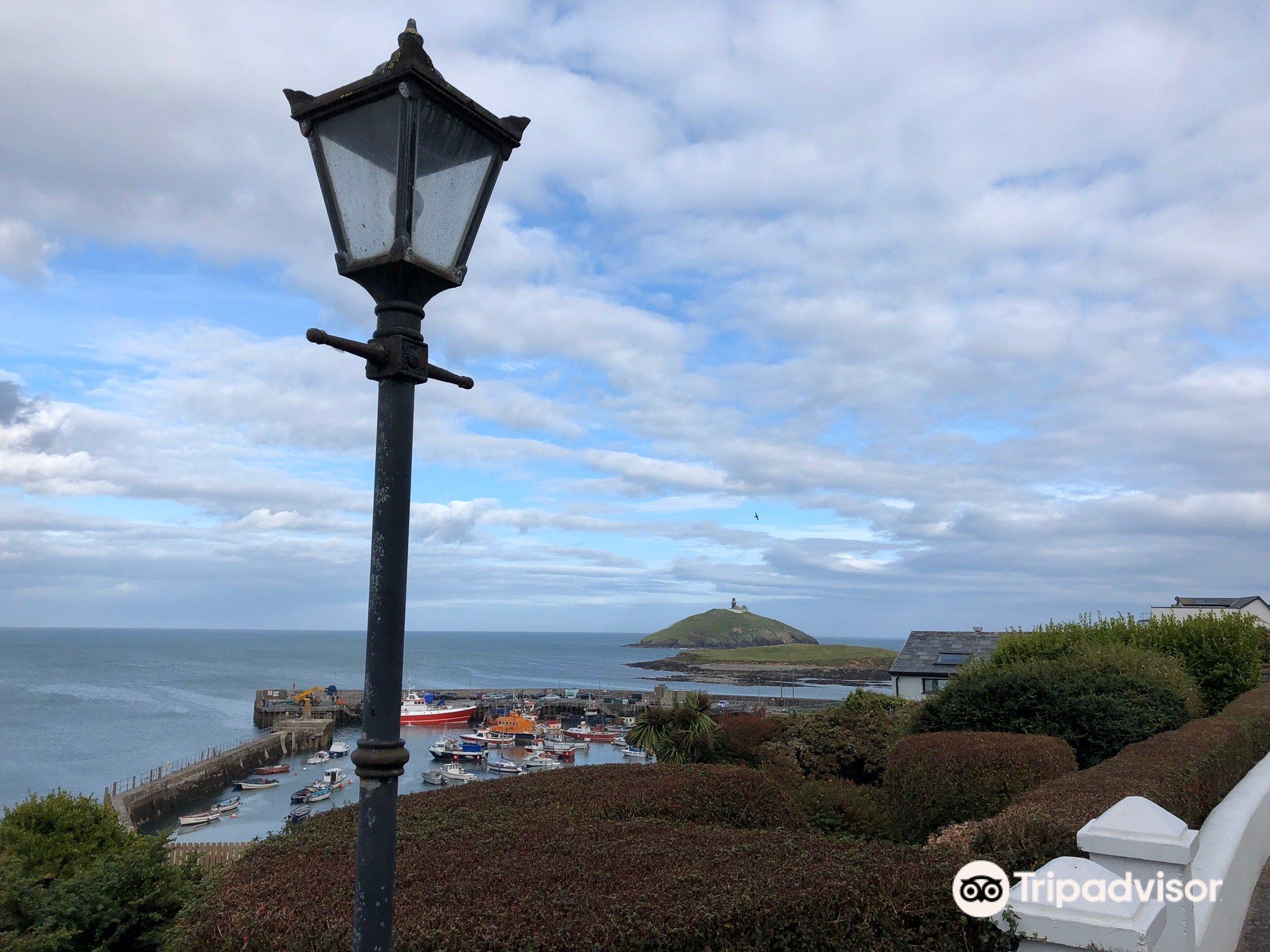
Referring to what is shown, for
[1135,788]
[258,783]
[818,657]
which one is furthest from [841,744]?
[818,657]

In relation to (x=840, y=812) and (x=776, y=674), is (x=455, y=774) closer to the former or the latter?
(x=840, y=812)

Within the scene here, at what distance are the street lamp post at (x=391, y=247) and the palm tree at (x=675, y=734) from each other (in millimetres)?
17307

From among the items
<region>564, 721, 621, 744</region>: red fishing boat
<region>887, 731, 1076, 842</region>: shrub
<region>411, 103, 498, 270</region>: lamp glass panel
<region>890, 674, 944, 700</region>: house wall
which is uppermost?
<region>411, 103, 498, 270</region>: lamp glass panel

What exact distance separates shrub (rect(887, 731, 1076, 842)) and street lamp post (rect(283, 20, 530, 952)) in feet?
33.8

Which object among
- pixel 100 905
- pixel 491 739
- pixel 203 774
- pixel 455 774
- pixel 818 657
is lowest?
pixel 455 774

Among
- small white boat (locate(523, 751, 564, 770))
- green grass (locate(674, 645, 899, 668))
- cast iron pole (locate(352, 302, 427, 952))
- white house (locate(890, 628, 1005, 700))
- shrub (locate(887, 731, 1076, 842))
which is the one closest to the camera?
cast iron pole (locate(352, 302, 427, 952))

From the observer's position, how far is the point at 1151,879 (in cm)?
500

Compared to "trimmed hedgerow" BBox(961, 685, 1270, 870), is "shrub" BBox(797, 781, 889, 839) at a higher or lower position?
lower

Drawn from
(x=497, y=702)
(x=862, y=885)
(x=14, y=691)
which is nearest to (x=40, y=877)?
(x=862, y=885)

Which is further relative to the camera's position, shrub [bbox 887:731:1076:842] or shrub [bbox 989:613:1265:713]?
shrub [bbox 989:613:1265:713]

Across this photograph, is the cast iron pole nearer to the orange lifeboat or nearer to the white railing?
the white railing

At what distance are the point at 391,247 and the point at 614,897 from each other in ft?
12.3

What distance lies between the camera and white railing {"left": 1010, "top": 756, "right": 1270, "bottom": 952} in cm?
384

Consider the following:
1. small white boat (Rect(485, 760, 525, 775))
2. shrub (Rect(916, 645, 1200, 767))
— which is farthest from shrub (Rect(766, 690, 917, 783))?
small white boat (Rect(485, 760, 525, 775))
